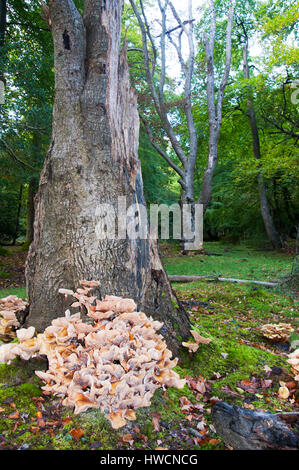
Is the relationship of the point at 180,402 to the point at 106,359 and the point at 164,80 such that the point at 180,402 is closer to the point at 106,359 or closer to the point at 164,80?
the point at 106,359

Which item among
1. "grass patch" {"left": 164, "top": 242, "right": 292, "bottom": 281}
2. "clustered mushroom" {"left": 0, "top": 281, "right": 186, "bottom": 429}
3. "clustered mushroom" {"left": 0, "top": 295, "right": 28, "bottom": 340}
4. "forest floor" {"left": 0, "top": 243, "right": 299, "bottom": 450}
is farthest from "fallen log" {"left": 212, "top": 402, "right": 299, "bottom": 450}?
"grass patch" {"left": 164, "top": 242, "right": 292, "bottom": 281}

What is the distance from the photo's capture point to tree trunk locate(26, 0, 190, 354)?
273 cm

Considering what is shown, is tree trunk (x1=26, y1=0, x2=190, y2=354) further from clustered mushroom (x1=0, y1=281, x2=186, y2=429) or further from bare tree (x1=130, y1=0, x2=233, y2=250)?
bare tree (x1=130, y1=0, x2=233, y2=250)

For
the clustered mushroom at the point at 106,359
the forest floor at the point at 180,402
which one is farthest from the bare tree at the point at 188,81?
the clustered mushroom at the point at 106,359

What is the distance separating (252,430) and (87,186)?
233cm

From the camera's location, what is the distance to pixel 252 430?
1.88m

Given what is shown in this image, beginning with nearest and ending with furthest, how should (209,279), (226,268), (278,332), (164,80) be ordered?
(278,332) → (209,279) → (226,268) → (164,80)

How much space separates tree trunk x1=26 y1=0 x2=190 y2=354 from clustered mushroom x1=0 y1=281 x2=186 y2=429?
0.46 metres

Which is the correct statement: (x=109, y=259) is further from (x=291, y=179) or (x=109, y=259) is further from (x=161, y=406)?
(x=291, y=179)

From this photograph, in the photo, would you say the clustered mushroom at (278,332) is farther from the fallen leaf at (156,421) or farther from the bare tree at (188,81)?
the bare tree at (188,81)

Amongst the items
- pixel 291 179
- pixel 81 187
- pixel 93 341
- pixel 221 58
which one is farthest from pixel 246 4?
pixel 93 341

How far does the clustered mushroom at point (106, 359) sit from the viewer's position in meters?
1.85

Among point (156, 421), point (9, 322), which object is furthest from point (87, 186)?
point (156, 421)

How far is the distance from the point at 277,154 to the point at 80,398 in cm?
1695
